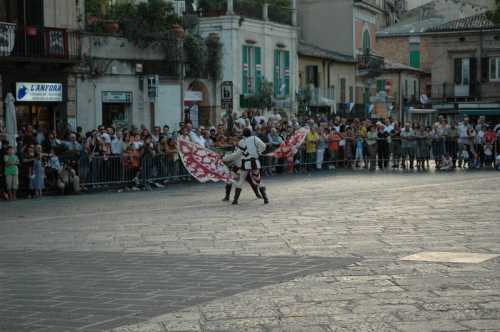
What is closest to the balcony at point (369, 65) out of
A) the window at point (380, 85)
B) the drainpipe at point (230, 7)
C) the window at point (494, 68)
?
the window at point (380, 85)

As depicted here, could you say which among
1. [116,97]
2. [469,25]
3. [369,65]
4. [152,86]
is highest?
[469,25]

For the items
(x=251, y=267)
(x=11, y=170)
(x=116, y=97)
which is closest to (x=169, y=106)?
(x=116, y=97)

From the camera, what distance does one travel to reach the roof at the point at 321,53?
181 ft

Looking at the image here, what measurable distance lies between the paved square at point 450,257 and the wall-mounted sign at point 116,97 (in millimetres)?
26740

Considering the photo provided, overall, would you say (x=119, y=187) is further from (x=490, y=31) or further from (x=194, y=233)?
(x=490, y=31)

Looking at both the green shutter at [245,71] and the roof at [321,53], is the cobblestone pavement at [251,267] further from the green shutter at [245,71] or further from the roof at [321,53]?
the roof at [321,53]

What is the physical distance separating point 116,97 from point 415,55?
4428 centimetres

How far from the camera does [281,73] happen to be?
51500 mm

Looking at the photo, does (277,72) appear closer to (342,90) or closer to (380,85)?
(342,90)

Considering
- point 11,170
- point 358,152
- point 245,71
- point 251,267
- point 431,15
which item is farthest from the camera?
point 431,15

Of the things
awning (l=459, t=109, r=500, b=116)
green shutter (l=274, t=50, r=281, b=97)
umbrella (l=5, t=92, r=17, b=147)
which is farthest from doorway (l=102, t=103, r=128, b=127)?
awning (l=459, t=109, r=500, b=116)

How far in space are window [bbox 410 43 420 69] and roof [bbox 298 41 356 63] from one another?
55.3ft

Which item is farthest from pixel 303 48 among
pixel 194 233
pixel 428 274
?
pixel 428 274

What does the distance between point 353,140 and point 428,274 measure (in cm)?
2588
